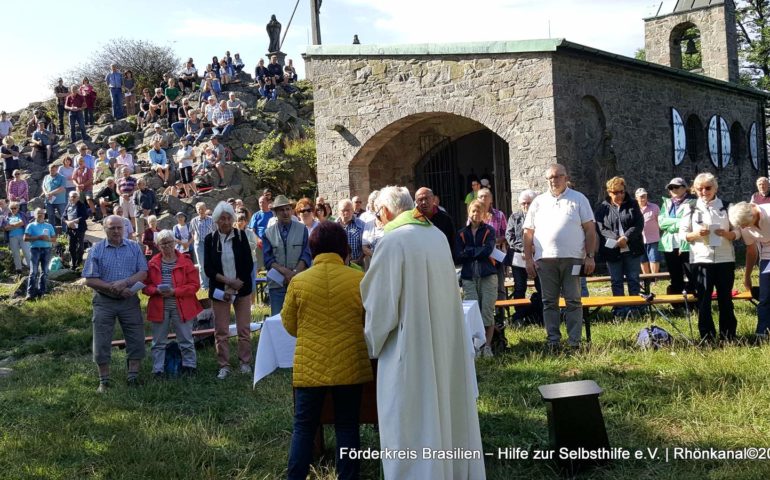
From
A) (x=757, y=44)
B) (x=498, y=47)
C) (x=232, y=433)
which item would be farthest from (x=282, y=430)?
(x=757, y=44)

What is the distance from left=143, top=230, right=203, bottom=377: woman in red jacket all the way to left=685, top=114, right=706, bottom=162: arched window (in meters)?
14.1

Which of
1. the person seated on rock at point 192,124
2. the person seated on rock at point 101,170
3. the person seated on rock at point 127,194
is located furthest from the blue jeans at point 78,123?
the person seated on rock at point 127,194

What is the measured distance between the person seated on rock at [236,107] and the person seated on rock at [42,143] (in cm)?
556

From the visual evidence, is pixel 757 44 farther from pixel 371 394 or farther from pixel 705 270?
pixel 371 394

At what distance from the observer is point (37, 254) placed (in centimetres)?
1384

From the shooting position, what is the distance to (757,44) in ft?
110

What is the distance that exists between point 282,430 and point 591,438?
2344 millimetres

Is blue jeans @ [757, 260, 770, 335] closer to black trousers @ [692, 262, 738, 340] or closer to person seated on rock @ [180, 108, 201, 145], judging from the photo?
black trousers @ [692, 262, 738, 340]

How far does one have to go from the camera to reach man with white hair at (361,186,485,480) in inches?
162

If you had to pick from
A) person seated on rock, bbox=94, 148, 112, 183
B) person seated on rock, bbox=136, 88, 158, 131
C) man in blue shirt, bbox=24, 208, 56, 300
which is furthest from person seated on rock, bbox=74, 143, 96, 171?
person seated on rock, bbox=136, 88, 158, 131

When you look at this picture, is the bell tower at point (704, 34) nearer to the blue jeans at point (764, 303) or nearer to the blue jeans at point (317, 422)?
the blue jeans at point (764, 303)

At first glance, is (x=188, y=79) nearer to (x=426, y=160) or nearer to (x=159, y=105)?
(x=159, y=105)

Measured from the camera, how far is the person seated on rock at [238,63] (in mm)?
29109

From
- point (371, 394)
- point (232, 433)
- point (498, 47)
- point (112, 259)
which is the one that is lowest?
point (232, 433)
